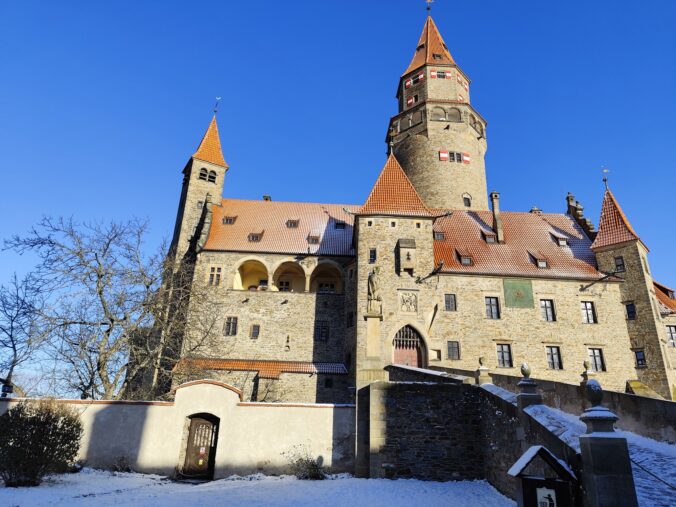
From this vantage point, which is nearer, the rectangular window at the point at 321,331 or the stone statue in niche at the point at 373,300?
the stone statue in niche at the point at 373,300

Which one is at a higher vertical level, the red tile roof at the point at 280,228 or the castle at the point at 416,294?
the red tile roof at the point at 280,228

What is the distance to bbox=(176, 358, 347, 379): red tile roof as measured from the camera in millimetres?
21797

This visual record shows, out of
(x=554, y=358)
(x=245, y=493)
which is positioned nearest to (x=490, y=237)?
(x=554, y=358)

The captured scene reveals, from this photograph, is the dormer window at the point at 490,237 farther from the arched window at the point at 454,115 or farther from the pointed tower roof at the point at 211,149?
the pointed tower roof at the point at 211,149

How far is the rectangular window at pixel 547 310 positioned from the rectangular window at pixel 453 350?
5164mm

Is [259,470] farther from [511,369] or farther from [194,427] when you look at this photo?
[511,369]

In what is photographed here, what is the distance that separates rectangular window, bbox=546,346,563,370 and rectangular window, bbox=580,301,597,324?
2432mm

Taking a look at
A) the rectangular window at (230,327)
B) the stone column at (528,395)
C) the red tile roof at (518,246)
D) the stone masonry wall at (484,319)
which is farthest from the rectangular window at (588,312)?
the rectangular window at (230,327)

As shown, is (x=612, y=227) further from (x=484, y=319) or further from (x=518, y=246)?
(x=484, y=319)

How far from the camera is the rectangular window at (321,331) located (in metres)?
24.3

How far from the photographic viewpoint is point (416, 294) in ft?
71.9

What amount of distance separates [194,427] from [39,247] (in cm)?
964

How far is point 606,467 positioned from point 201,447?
450 inches

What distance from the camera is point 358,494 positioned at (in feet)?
33.6
